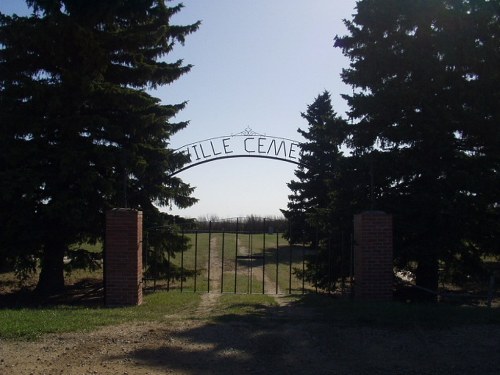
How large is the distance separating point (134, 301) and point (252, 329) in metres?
3.65

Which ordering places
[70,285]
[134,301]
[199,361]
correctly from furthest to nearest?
[70,285] < [134,301] < [199,361]

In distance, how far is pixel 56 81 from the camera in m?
14.0

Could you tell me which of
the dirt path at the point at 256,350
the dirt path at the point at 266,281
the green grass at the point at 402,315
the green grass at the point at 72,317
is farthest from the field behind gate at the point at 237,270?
the dirt path at the point at 256,350

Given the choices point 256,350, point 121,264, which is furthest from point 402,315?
point 121,264

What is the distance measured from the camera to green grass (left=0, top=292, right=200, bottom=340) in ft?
25.8

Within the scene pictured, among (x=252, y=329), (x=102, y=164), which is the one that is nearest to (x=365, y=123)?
(x=102, y=164)

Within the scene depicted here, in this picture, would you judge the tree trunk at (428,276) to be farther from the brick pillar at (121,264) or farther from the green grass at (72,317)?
the brick pillar at (121,264)

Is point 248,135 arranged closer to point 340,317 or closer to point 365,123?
point 365,123

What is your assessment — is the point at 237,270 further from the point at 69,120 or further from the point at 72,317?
the point at 72,317

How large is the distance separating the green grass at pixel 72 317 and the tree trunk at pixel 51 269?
352 cm

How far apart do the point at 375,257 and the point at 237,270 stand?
15519 millimetres

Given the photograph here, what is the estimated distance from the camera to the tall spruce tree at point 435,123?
1280 centimetres

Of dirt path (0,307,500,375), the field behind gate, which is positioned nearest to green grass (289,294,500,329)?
dirt path (0,307,500,375)

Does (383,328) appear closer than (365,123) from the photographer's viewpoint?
Yes
